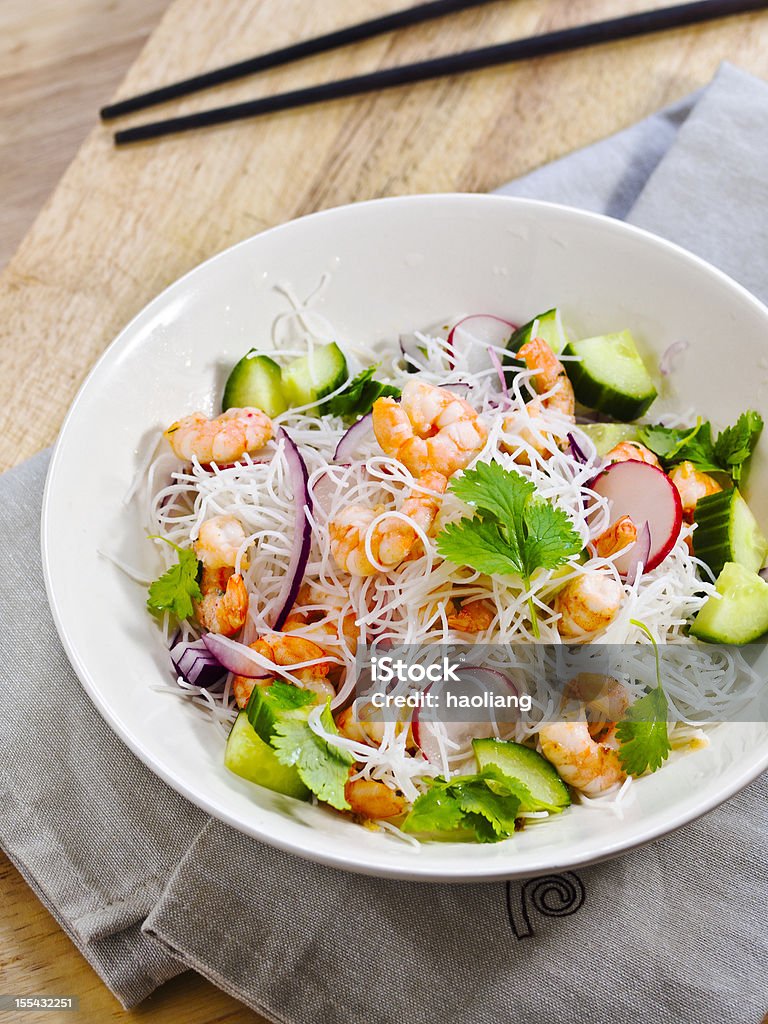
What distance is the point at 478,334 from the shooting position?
2.79 metres

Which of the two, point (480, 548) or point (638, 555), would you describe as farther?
point (638, 555)

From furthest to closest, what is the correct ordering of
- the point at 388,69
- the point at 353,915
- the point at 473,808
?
the point at 388,69 → the point at 353,915 → the point at 473,808

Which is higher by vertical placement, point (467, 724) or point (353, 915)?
point (467, 724)

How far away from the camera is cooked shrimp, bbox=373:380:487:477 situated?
7.42 feet

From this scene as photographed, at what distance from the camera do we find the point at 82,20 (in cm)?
457

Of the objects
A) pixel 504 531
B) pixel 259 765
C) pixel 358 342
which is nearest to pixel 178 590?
pixel 259 765

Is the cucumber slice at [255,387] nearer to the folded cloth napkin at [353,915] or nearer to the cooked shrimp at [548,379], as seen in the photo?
the cooked shrimp at [548,379]

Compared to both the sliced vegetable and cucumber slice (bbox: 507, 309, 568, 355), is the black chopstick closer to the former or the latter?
cucumber slice (bbox: 507, 309, 568, 355)

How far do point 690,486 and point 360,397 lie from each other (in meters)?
0.91

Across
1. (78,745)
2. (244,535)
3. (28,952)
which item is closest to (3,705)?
(78,745)

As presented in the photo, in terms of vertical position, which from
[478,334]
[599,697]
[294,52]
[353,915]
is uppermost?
[294,52]

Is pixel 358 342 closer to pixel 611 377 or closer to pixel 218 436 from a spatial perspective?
pixel 218 436

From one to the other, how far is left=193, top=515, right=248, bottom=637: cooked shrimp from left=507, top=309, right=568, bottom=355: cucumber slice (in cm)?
98

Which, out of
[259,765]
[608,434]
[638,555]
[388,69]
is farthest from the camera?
[388,69]
